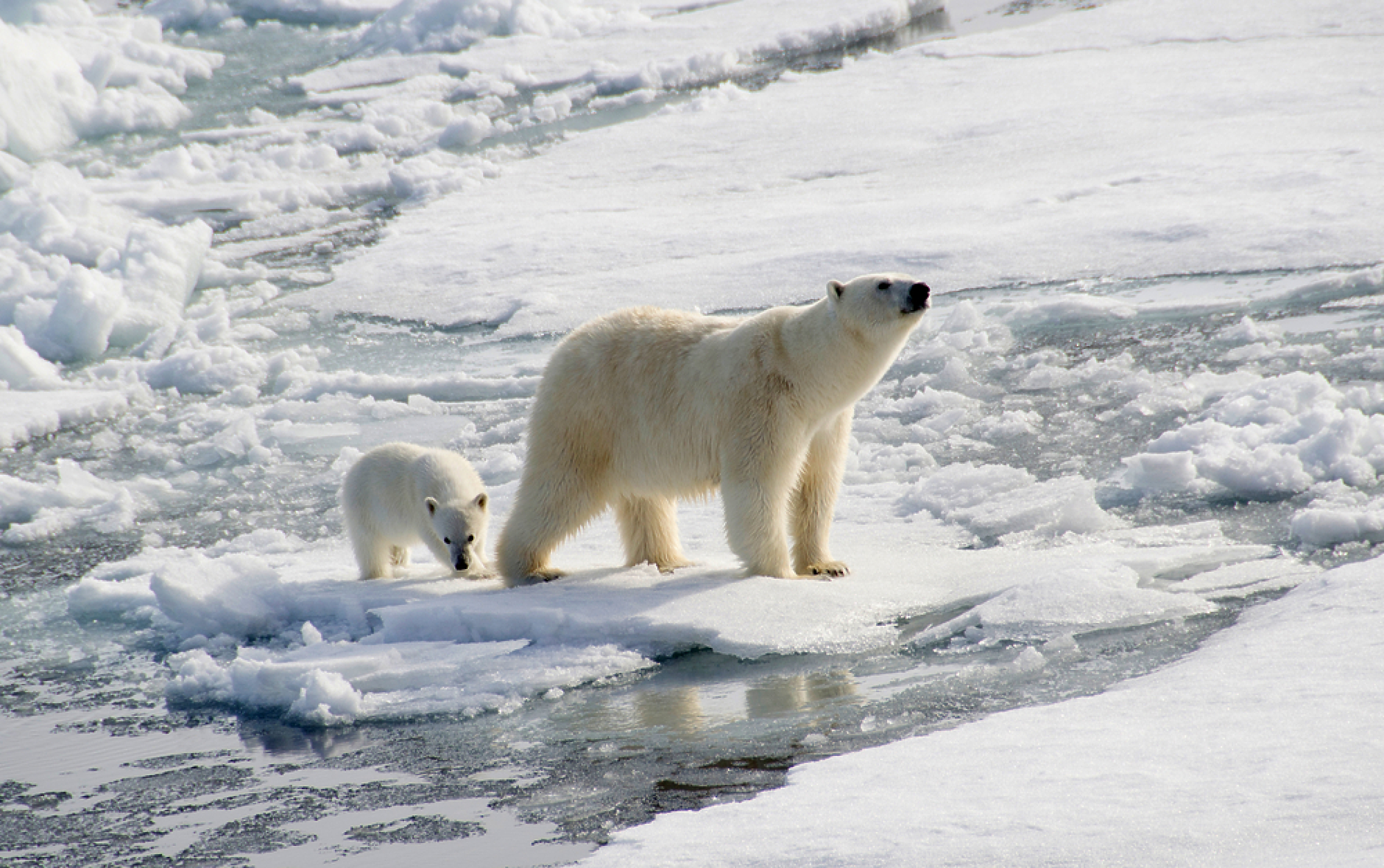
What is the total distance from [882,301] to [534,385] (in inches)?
133

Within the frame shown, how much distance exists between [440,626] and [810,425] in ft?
4.55

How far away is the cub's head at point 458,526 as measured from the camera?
4773 millimetres

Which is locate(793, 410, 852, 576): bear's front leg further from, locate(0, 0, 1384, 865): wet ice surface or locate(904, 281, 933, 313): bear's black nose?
locate(904, 281, 933, 313): bear's black nose

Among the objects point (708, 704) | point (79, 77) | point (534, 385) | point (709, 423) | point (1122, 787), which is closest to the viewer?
point (1122, 787)

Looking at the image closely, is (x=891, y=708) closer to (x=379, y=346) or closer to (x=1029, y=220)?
(x=379, y=346)

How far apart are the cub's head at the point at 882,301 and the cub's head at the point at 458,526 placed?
1.57m

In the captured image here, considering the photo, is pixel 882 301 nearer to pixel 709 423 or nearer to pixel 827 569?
pixel 709 423

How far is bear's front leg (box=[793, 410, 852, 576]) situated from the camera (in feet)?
14.9

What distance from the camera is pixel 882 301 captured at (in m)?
4.12

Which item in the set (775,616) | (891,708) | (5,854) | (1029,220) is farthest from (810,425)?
(1029,220)

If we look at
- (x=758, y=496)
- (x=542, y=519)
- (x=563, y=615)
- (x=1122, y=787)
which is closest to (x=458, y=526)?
(x=542, y=519)

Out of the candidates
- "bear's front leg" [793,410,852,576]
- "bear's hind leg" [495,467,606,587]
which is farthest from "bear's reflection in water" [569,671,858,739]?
"bear's hind leg" [495,467,606,587]

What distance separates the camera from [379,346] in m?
8.08

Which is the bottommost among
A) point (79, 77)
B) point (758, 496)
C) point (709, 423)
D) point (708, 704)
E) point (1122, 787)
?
point (708, 704)
